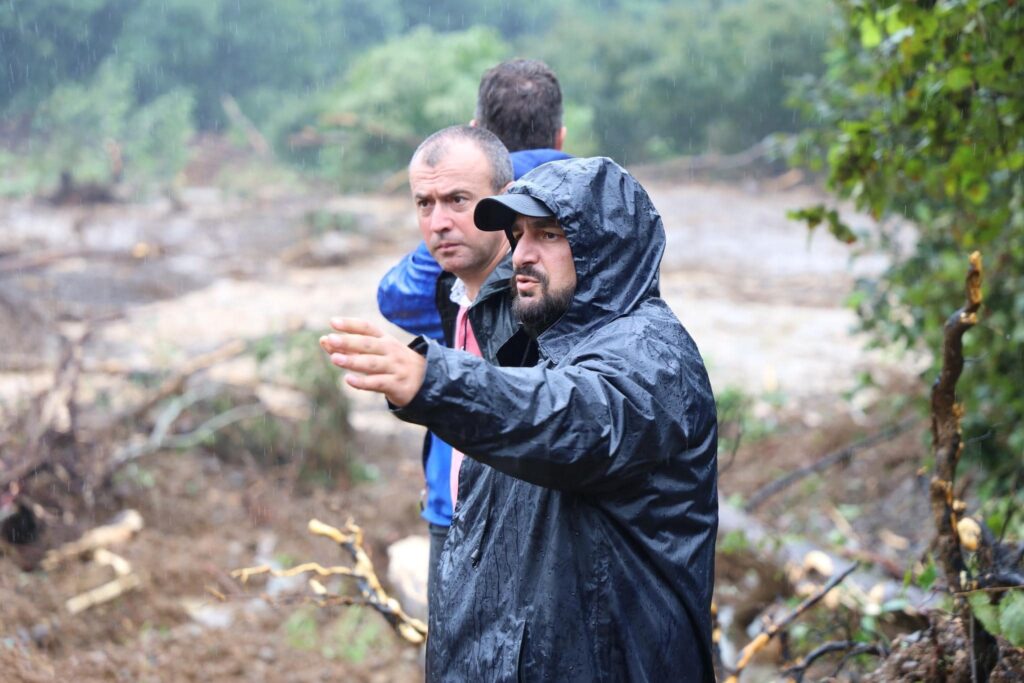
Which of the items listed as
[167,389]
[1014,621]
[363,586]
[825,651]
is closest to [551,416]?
[1014,621]

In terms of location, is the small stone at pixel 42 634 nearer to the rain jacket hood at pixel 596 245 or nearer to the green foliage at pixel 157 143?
the rain jacket hood at pixel 596 245

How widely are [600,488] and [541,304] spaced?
0.40 m

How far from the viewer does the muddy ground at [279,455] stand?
5352 millimetres

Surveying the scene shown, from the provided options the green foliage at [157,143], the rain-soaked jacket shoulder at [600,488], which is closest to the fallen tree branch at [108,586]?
the rain-soaked jacket shoulder at [600,488]

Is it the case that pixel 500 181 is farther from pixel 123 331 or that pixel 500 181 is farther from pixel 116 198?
pixel 116 198

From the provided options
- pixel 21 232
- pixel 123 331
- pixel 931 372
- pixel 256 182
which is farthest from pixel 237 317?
pixel 256 182

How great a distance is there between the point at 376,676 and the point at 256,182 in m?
18.0

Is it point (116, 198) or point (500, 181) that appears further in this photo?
point (116, 198)

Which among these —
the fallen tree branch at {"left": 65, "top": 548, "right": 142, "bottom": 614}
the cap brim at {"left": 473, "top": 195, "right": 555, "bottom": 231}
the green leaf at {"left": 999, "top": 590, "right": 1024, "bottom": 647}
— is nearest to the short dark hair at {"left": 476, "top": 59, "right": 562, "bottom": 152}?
the cap brim at {"left": 473, "top": 195, "right": 555, "bottom": 231}

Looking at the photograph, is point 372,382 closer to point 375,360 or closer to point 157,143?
point 375,360

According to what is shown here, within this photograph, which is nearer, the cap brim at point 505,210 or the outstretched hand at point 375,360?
the outstretched hand at point 375,360

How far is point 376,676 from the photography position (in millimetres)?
5242

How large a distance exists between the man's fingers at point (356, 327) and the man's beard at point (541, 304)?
0.52 meters

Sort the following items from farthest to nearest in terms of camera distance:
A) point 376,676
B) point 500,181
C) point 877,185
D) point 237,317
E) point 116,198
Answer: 1. point 116,198
2. point 237,317
3. point 376,676
4. point 877,185
5. point 500,181
